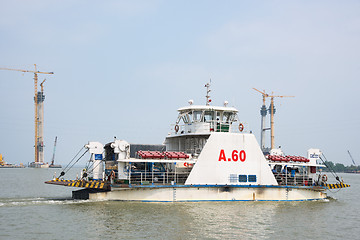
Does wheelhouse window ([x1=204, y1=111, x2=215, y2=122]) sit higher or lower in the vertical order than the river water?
higher

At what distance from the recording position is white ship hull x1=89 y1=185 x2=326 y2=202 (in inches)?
829

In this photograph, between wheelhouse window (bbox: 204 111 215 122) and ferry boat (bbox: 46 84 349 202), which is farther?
wheelhouse window (bbox: 204 111 215 122)

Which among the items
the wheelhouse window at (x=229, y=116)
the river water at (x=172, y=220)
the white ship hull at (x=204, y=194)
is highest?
the wheelhouse window at (x=229, y=116)

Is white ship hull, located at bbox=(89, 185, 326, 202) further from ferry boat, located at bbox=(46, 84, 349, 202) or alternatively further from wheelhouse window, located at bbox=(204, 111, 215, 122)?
wheelhouse window, located at bbox=(204, 111, 215, 122)

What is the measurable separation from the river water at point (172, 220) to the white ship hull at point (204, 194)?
444 millimetres

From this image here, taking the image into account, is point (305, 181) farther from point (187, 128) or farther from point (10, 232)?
point (10, 232)

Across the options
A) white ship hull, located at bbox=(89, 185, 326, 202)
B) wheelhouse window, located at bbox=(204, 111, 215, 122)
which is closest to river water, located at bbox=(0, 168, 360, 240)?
white ship hull, located at bbox=(89, 185, 326, 202)

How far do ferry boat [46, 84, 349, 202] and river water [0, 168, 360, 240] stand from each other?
66 centimetres

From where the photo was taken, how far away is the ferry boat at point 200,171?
21234 mm

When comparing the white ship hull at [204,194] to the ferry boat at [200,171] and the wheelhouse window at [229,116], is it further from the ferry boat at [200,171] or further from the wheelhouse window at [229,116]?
the wheelhouse window at [229,116]

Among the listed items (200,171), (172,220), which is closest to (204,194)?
(200,171)

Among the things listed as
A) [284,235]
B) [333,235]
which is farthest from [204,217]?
[333,235]

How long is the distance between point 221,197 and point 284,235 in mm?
6943

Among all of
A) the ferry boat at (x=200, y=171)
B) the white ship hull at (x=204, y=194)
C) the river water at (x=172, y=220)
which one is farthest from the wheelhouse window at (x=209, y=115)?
the river water at (x=172, y=220)
